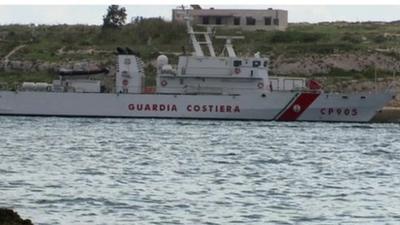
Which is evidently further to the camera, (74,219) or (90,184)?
(90,184)

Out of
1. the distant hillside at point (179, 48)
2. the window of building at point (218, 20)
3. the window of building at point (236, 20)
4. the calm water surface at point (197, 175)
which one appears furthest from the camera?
the window of building at point (236, 20)

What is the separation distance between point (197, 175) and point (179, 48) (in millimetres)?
61169

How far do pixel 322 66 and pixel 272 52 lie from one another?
4.76 m

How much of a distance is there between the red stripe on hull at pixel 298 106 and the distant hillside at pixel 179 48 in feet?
60.0

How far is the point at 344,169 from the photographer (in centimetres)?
4203

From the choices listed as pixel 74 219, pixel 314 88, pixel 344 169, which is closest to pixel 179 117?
pixel 314 88

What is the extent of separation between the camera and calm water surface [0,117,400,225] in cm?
3014

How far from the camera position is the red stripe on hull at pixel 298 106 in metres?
71.4

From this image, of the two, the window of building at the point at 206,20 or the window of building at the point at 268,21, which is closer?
the window of building at the point at 206,20

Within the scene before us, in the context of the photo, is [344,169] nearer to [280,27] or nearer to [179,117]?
[179,117]

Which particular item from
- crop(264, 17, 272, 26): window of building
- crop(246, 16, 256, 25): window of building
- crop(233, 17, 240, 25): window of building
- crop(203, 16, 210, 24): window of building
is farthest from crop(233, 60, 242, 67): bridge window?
crop(264, 17, 272, 26): window of building

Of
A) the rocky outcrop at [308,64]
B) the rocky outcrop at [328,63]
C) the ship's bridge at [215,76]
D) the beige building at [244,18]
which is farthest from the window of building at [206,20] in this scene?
the ship's bridge at [215,76]

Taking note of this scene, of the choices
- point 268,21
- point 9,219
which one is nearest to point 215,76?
point 268,21

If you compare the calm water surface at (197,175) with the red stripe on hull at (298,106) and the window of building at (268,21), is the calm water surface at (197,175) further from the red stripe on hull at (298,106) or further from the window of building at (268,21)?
the window of building at (268,21)
